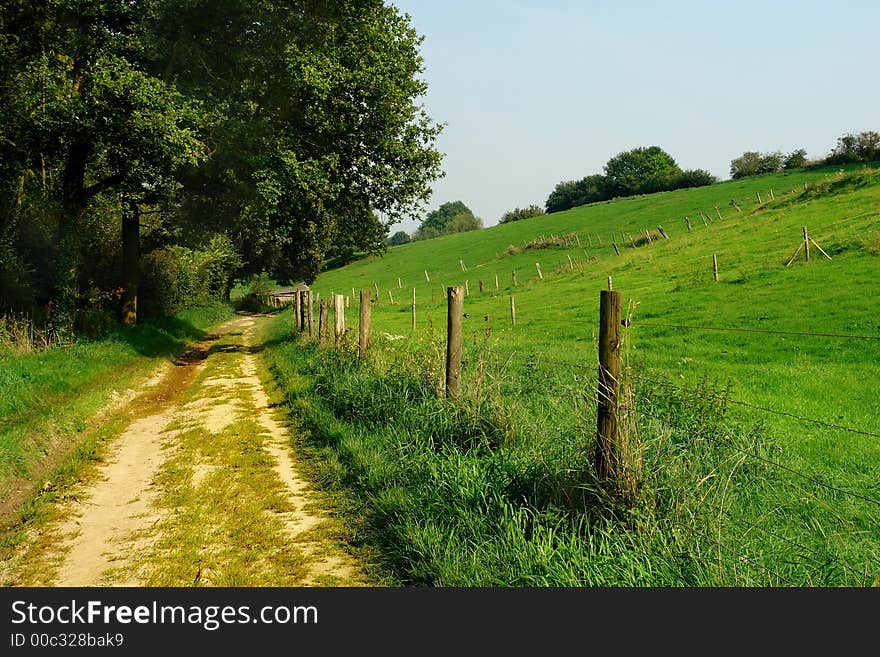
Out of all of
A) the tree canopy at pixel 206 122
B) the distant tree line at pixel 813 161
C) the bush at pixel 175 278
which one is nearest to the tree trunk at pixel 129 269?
the tree canopy at pixel 206 122

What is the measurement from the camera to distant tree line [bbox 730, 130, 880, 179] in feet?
248

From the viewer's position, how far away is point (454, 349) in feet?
26.9

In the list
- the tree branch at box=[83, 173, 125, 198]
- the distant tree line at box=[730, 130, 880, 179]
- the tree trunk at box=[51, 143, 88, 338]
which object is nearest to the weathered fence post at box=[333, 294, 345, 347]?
the tree trunk at box=[51, 143, 88, 338]

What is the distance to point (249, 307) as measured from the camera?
73.9 m

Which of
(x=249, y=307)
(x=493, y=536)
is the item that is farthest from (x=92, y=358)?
(x=249, y=307)

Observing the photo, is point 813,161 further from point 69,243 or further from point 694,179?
point 69,243

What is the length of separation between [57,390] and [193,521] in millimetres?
7532

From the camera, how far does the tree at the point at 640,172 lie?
117250 millimetres

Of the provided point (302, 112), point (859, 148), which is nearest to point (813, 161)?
point (859, 148)

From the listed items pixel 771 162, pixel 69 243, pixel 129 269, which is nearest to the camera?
pixel 69 243

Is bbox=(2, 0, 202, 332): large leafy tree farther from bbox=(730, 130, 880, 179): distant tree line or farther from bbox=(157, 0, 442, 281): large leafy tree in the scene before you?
bbox=(730, 130, 880, 179): distant tree line

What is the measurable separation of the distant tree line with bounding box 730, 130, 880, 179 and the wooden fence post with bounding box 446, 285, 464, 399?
87356 mm

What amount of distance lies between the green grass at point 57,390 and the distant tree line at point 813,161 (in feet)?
287

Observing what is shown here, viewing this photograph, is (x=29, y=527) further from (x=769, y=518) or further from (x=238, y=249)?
(x=238, y=249)
